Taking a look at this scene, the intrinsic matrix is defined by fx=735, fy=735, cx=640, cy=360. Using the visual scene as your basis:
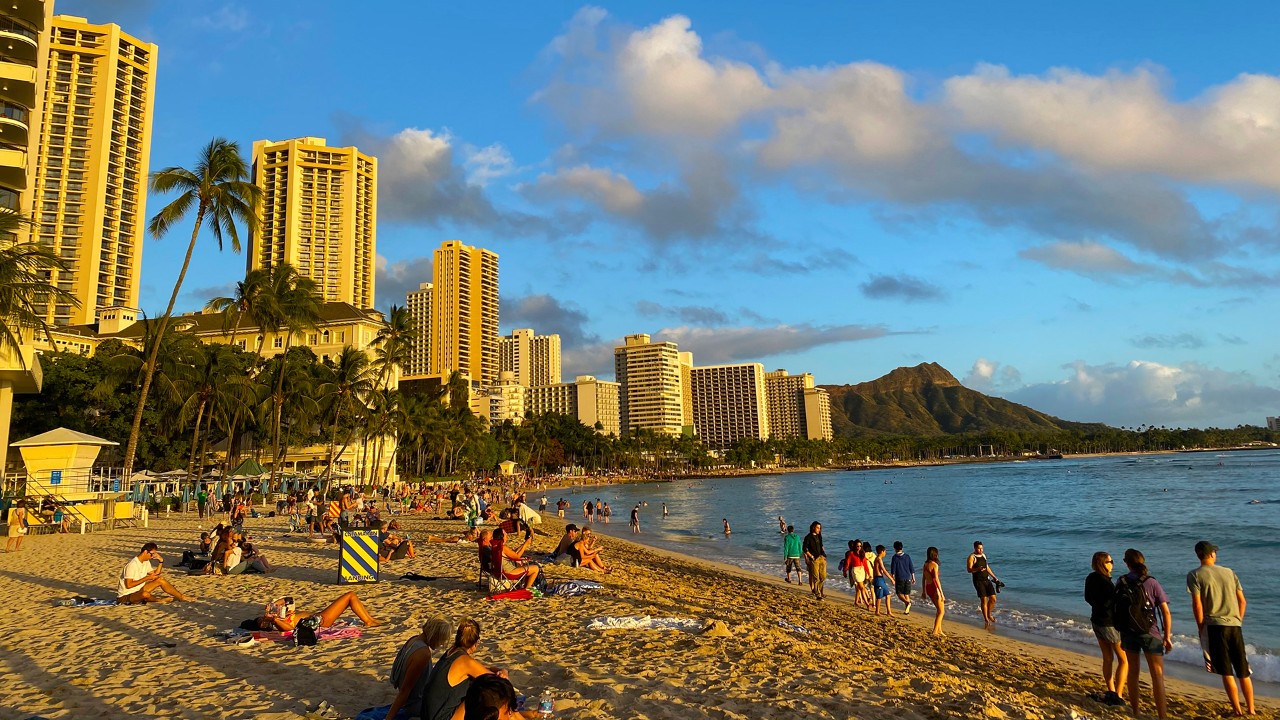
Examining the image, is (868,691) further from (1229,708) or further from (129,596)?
(129,596)

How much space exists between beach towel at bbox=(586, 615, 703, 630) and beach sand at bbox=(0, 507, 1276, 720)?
0.22 meters

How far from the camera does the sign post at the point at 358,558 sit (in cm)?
1205

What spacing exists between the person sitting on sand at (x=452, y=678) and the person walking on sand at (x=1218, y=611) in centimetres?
587

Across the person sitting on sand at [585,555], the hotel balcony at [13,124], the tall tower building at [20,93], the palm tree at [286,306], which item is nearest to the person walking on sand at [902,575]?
the person sitting on sand at [585,555]

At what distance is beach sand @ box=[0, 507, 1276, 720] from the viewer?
6.21m

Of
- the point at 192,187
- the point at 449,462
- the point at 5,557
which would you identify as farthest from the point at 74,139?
the point at 5,557

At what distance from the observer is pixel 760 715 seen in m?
5.95

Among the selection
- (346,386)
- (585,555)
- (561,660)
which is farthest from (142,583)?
(346,386)

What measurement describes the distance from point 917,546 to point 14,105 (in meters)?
40.6

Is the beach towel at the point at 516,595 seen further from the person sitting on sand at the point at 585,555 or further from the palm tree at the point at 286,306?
the palm tree at the point at 286,306

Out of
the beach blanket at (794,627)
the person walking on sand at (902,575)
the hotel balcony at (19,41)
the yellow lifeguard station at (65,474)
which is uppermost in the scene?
the hotel balcony at (19,41)

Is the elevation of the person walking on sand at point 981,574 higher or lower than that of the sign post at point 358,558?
lower

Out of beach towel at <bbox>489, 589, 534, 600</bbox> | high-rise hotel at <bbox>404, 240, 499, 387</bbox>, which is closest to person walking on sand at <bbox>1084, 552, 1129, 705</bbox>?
beach towel at <bbox>489, 589, 534, 600</bbox>

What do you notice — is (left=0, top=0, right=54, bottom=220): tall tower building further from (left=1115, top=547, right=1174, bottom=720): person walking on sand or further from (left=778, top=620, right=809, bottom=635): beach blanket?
(left=1115, top=547, right=1174, bottom=720): person walking on sand
